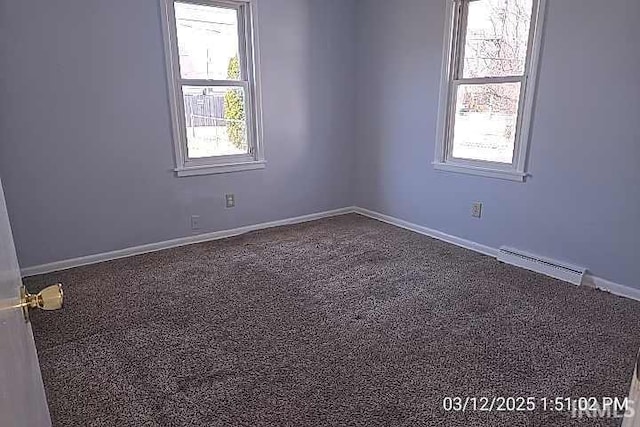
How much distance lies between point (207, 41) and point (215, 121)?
2.13 ft

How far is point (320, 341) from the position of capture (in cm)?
228

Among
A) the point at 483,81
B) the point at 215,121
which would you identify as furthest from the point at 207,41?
the point at 483,81

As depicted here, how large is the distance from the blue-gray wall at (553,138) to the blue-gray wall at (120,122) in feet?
2.28

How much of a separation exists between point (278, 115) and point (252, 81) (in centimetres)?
39

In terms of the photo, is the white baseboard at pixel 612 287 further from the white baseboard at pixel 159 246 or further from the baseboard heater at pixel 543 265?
the white baseboard at pixel 159 246

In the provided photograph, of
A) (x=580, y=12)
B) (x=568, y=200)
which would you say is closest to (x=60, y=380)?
(x=568, y=200)

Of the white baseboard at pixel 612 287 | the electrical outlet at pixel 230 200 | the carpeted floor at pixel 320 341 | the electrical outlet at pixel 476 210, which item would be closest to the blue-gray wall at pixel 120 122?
the electrical outlet at pixel 230 200

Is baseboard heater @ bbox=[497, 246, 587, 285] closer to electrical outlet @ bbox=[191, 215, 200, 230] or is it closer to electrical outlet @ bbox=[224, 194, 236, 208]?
electrical outlet @ bbox=[224, 194, 236, 208]

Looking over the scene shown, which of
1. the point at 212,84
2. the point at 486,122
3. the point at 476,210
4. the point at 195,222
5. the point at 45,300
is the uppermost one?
the point at 212,84

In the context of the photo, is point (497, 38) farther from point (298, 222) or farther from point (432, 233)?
point (298, 222)

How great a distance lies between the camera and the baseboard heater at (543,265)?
297cm

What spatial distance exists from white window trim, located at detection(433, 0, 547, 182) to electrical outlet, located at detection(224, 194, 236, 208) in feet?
6.01

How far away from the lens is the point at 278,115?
13.3 feet

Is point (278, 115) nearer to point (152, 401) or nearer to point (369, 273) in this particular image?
point (369, 273)
